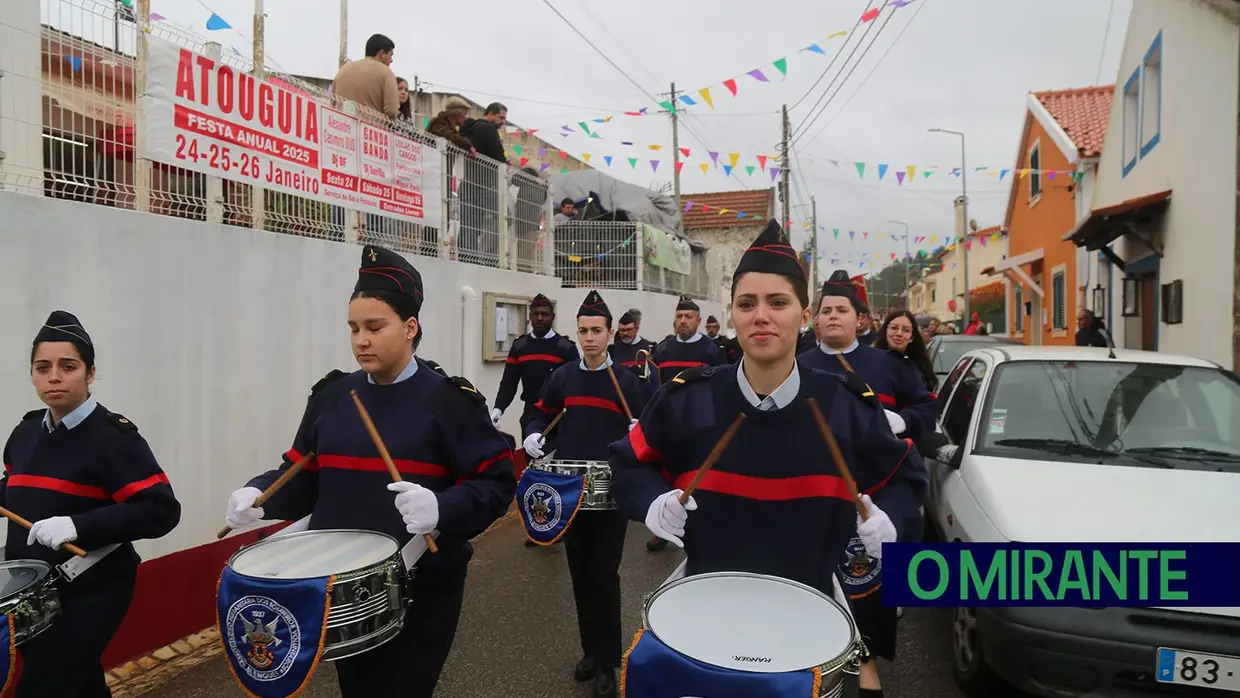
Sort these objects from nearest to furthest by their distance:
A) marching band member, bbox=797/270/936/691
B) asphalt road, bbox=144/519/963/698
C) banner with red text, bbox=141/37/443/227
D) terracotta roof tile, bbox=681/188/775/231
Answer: asphalt road, bbox=144/519/963/698
marching band member, bbox=797/270/936/691
banner with red text, bbox=141/37/443/227
terracotta roof tile, bbox=681/188/775/231

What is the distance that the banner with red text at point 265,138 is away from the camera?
466cm

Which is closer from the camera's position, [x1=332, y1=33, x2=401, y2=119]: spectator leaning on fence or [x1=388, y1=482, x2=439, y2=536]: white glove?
[x1=388, y1=482, x2=439, y2=536]: white glove

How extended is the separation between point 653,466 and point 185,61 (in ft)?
13.9

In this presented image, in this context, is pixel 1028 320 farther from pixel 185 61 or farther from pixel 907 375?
pixel 185 61

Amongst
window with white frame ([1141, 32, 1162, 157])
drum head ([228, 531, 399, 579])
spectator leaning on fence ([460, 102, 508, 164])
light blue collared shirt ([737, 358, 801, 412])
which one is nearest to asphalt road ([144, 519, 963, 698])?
drum head ([228, 531, 399, 579])

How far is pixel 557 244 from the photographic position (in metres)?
15.4

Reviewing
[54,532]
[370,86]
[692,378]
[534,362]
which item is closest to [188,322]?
[54,532]

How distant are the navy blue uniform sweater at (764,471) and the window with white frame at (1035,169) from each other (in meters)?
19.1

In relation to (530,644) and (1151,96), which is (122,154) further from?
(1151,96)

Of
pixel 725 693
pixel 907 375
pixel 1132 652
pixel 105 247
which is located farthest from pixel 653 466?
pixel 105 247

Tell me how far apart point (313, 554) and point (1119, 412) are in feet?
13.7

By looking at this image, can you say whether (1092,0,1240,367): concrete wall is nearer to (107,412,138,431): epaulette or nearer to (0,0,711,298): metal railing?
(0,0,711,298): metal railing

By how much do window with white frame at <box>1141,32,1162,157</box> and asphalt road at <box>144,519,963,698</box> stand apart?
872cm

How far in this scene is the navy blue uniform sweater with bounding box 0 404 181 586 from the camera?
2793mm
